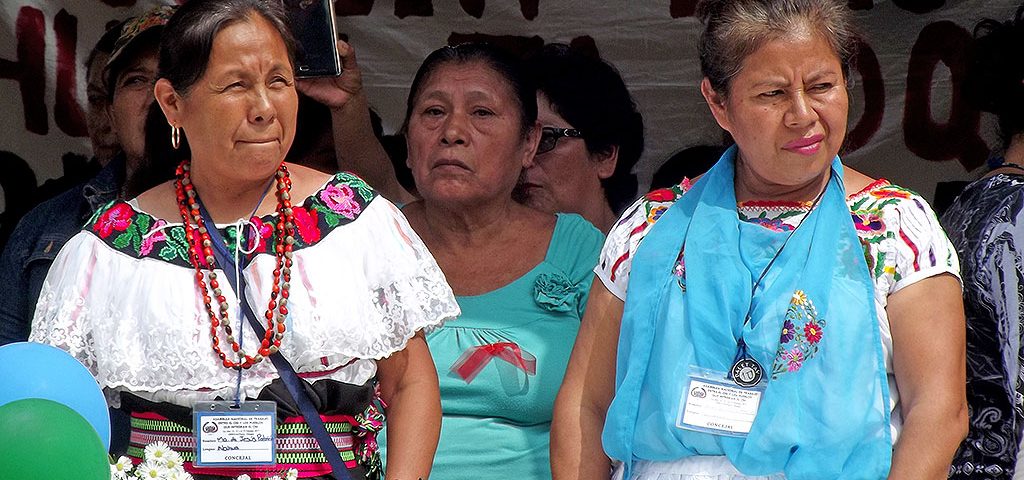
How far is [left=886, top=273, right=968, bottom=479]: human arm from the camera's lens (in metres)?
2.40

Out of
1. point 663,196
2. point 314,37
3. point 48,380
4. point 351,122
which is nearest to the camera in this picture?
point 48,380

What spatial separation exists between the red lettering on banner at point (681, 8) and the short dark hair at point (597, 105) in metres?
0.27

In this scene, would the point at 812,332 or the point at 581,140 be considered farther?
the point at 581,140

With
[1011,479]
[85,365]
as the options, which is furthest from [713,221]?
[85,365]

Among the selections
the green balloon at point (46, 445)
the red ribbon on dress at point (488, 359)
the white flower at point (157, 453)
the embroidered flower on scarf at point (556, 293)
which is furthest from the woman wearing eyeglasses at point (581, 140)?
the green balloon at point (46, 445)

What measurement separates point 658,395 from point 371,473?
24.4 inches

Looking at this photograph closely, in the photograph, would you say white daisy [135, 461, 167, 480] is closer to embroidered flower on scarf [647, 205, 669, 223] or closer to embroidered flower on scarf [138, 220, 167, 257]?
embroidered flower on scarf [138, 220, 167, 257]

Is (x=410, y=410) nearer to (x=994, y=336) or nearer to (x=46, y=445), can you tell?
(x=46, y=445)

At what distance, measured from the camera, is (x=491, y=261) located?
3438 mm

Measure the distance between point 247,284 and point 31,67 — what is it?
79.3 inches

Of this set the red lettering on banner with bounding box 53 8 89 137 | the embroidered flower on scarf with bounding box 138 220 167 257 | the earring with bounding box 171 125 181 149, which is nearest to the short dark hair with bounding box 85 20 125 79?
the red lettering on banner with bounding box 53 8 89 137

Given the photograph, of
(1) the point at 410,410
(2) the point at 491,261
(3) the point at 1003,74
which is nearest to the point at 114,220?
(1) the point at 410,410

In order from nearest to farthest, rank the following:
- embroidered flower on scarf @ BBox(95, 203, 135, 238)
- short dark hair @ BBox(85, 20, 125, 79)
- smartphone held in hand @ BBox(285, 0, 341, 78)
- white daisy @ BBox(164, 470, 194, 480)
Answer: white daisy @ BBox(164, 470, 194, 480)
embroidered flower on scarf @ BBox(95, 203, 135, 238)
smartphone held in hand @ BBox(285, 0, 341, 78)
short dark hair @ BBox(85, 20, 125, 79)

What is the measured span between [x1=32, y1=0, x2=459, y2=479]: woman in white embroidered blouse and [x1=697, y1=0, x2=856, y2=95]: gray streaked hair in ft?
2.41
